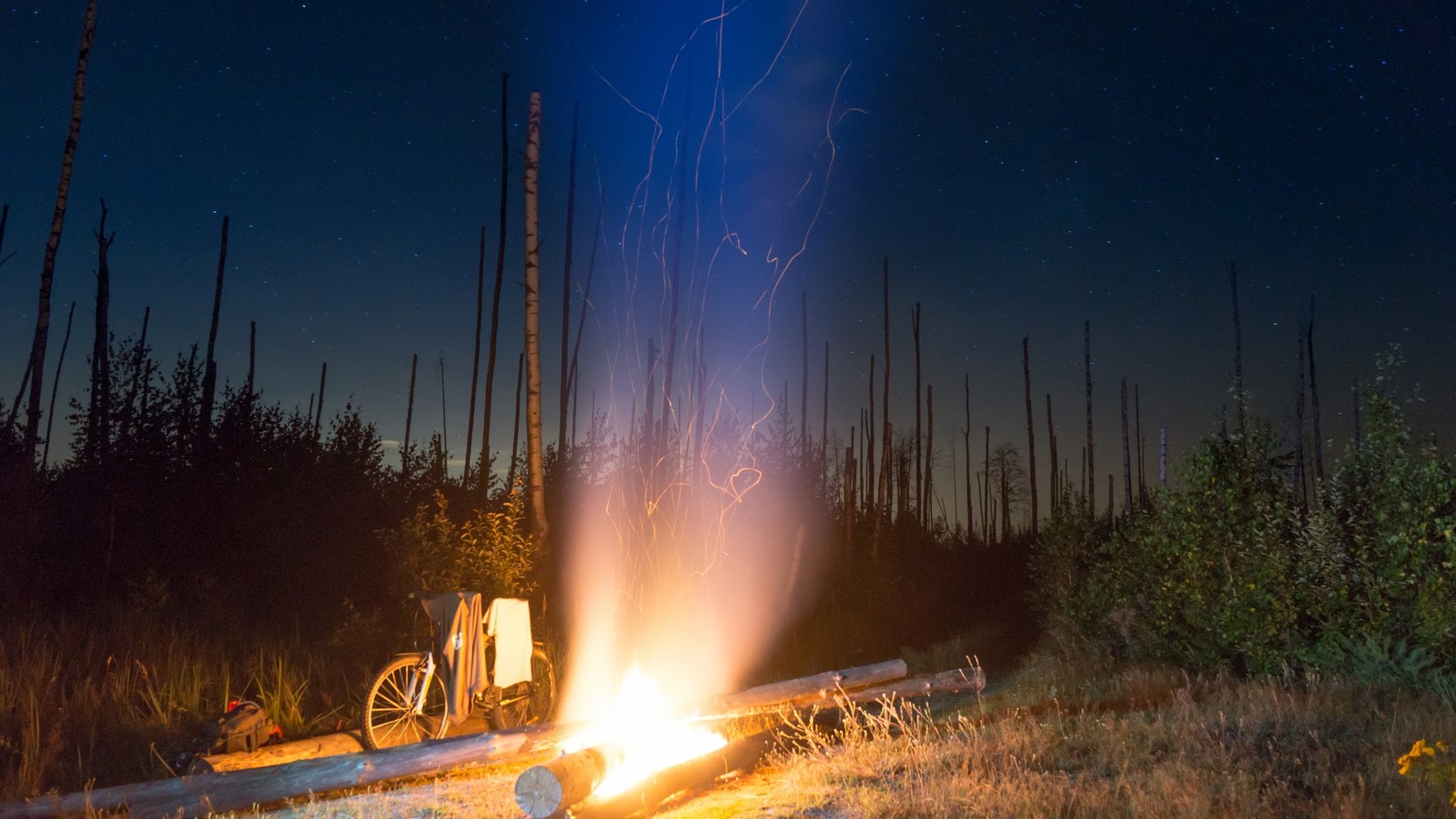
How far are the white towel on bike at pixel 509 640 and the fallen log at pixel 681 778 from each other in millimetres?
2579

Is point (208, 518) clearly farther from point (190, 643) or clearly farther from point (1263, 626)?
point (1263, 626)

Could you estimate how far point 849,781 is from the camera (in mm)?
6352

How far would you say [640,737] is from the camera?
7332 millimetres

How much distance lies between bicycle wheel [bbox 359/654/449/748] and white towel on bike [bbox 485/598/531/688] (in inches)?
24.0

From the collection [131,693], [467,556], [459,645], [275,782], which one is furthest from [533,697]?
[131,693]

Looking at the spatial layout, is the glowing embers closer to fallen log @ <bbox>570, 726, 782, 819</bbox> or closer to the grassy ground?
fallen log @ <bbox>570, 726, 782, 819</bbox>

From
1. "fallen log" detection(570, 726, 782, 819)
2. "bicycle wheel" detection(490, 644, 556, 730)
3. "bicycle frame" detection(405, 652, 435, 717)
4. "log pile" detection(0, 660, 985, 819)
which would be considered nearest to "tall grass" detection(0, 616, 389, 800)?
"log pile" detection(0, 660, 985, 819)

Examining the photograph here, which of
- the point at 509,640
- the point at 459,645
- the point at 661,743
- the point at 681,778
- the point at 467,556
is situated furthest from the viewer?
the point at 467,556

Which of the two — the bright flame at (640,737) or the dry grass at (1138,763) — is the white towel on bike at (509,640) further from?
the dry grass at (1138,763)

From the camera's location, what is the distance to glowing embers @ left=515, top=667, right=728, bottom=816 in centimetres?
544

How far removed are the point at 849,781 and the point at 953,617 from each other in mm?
16317

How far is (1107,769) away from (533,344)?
8.89 m

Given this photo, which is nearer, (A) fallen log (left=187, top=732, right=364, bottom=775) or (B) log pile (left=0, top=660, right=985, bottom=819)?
(B) log pile (left=0, top=660, right=985, bottom=819)

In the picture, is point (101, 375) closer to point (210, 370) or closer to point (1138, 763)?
point (210, 370)
